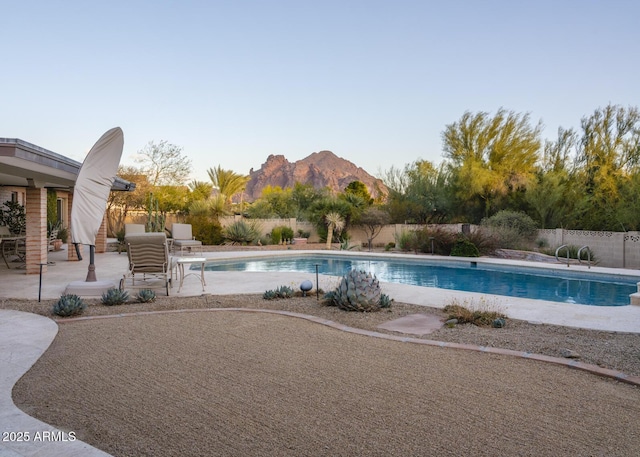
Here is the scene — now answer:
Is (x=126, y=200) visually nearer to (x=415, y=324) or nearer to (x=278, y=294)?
(x=278, y=294)

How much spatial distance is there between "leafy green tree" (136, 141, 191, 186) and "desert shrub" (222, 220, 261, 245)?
1266cm

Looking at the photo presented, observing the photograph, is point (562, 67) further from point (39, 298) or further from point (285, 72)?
point (39, 298)

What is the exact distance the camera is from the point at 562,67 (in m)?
14.7

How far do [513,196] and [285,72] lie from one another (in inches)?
440

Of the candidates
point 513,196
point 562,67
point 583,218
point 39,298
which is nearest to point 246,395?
point 39,298

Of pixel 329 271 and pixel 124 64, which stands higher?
pixel 124 64

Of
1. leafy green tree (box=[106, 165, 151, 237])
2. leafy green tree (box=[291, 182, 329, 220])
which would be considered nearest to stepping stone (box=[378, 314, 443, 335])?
leafy green tree (box=[291, 182, 329, 220])

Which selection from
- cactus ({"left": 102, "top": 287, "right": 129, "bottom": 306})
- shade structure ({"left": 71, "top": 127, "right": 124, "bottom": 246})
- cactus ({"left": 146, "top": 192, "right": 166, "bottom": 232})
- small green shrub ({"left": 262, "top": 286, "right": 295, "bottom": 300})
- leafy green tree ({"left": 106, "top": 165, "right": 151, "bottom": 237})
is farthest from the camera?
leafy green tree ({"left": 106, "top": 165, "right": 151, "bottom": 237})

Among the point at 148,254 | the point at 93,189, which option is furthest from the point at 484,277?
the point at 93,189

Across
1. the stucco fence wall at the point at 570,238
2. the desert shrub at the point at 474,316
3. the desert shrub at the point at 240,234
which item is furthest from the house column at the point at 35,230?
the stucco fence wall at the point at 570,238

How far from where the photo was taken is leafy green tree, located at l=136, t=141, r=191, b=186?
31047 millimetres

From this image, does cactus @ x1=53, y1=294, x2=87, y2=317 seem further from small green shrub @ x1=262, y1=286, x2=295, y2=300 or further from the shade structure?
small green shrub @ x1=262, y1=286, x2=295, y2=300

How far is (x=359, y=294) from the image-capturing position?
6.41m

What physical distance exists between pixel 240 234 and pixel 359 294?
1451cm
